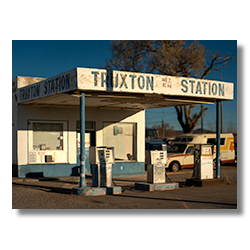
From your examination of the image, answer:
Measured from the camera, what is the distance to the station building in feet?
38.5

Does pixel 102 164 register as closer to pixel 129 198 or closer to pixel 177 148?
pixel 129 198

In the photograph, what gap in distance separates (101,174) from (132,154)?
6.57 metres

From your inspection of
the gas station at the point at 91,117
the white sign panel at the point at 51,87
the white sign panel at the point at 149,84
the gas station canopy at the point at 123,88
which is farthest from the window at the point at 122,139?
the white sign panel at the point at 149,84

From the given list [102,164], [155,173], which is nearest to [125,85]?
[102,164]

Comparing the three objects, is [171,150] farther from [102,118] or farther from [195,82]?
[195,82]

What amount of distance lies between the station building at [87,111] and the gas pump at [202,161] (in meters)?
2.03

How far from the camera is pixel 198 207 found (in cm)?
931

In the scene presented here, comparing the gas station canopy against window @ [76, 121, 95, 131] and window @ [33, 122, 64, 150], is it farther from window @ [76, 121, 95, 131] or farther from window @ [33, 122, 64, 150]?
window @ [76, 121, 95, 131]

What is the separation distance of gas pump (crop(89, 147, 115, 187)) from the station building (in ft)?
4.39

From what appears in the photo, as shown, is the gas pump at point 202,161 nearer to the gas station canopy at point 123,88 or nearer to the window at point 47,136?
the gas station canopy at point 123,88

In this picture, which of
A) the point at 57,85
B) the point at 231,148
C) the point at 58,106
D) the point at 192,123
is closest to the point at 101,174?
the point at 57,85

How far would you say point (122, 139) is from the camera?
18172 mm

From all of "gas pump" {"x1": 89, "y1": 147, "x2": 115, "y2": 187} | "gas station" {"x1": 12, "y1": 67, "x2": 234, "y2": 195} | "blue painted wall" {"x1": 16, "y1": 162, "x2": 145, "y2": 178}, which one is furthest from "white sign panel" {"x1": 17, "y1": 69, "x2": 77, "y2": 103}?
"blue painted wall" {"x1": 16, "y1": 162, "x2": 145, "y2": 178}

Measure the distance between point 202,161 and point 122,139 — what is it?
18.5 ft
